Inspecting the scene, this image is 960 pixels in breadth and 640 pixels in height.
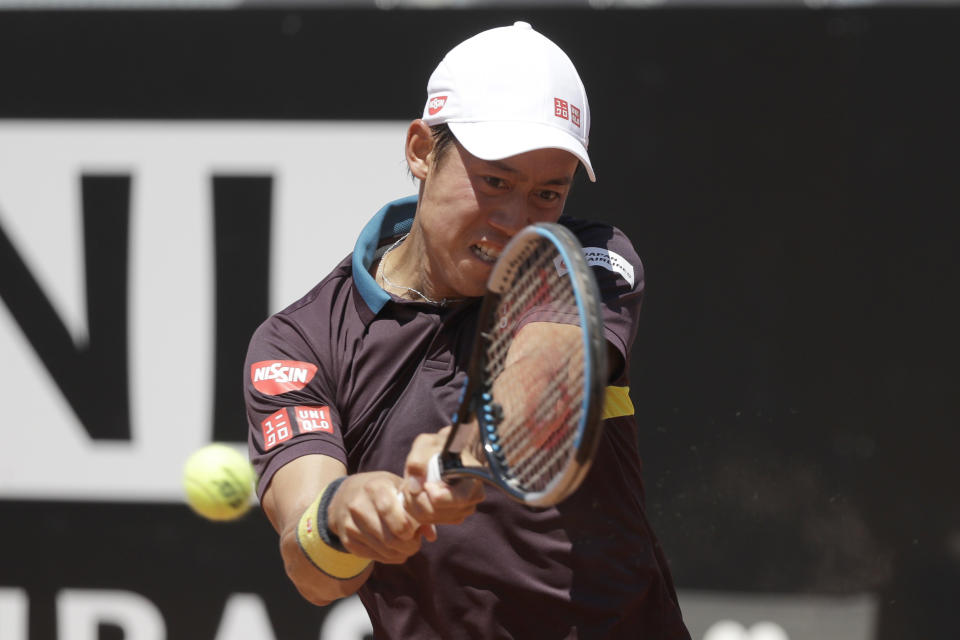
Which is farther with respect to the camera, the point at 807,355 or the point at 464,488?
the point at 807,355

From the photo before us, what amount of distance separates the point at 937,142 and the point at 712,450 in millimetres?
1141

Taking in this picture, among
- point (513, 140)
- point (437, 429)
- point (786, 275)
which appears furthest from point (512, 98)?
point (786, 275)

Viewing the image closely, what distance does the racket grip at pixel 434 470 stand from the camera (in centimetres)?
146

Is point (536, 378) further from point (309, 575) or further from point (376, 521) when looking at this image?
point (309, 575)

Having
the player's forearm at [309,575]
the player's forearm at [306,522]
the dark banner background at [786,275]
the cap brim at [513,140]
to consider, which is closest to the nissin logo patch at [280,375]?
the player's forearm at [306,522]

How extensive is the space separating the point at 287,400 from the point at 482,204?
48 cm

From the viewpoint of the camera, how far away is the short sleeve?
5.91ft

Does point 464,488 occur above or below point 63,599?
above

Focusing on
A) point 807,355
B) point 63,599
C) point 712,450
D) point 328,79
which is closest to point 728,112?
point 807,355

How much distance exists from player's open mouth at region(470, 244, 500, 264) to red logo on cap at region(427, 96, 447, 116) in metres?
0.27

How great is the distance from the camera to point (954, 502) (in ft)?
10.5

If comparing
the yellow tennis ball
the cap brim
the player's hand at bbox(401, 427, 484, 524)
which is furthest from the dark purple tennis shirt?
the yellow tennis ball

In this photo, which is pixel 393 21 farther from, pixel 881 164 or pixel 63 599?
pixel 63 599

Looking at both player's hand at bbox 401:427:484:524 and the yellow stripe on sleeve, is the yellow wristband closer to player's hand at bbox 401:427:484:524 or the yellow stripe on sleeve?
player's hand at bbox 401:427:484:524
